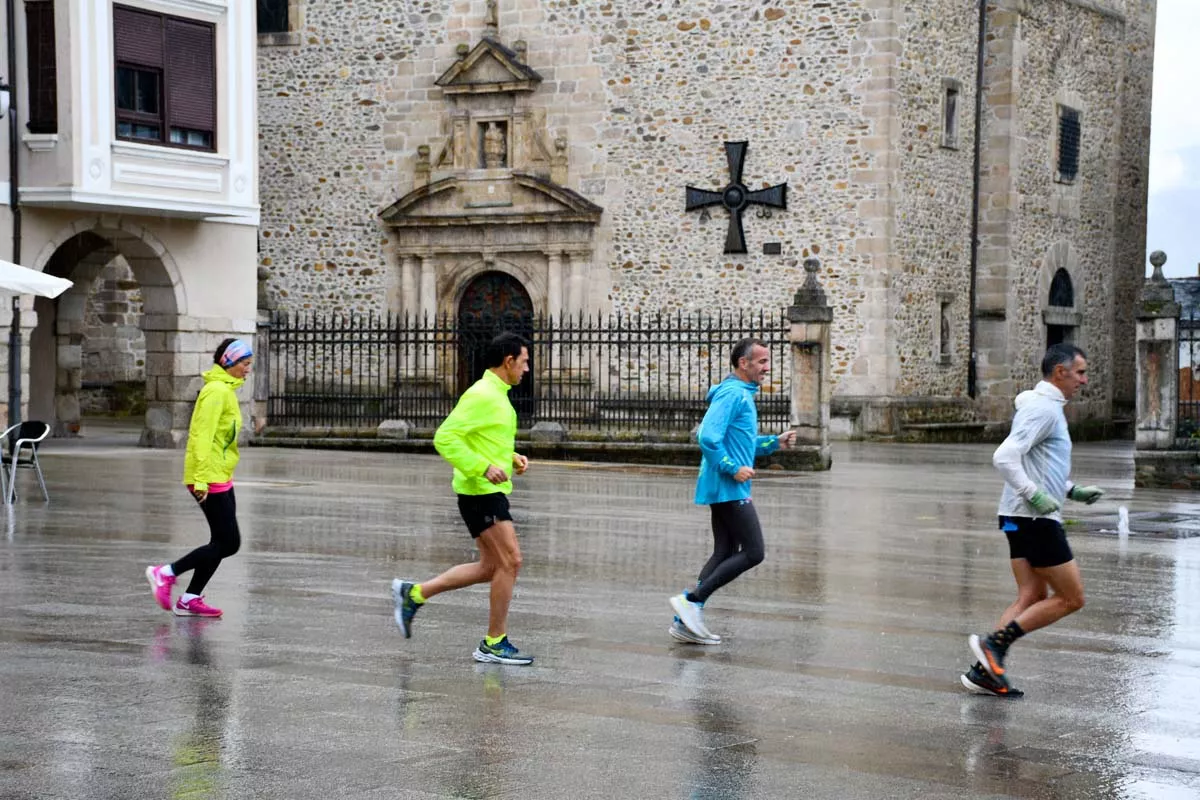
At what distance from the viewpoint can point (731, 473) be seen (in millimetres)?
9578

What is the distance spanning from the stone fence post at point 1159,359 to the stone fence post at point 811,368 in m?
4.00

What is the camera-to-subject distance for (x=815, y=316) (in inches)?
A: 907

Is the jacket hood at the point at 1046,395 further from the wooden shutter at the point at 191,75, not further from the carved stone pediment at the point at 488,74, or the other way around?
the carved stone pediment at the point at 488,74

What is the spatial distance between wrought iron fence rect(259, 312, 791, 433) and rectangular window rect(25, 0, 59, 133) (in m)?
4.72

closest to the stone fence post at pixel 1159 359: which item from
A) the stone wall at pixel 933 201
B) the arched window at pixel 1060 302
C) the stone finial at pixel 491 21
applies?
the stone wall at pixel 933 201

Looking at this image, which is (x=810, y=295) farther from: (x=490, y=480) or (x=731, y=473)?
(x=490, y=480)

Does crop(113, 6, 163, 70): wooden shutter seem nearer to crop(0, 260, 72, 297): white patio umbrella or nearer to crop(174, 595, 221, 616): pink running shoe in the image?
crop(0, 260, 72, 297): white patio umbrella

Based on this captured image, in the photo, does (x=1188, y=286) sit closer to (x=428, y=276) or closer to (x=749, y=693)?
(x=428, y=276)

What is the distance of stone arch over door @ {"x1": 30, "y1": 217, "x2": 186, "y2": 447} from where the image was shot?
2547cm

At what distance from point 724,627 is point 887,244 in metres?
20.7

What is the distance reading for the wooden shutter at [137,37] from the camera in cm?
2433

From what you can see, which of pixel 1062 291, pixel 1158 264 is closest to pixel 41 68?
pixel 1158 264

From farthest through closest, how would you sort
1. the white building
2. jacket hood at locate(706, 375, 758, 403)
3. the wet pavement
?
1. the white building
2. jacket hood at locate(706, 375, 758, 403)
3. the wet pavement

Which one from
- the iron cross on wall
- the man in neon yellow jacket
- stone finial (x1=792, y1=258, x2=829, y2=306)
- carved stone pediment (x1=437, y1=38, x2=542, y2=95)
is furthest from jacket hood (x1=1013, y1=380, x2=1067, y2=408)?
carved stone pediment (x1=437, y1=38, x2=542, y2=95)
